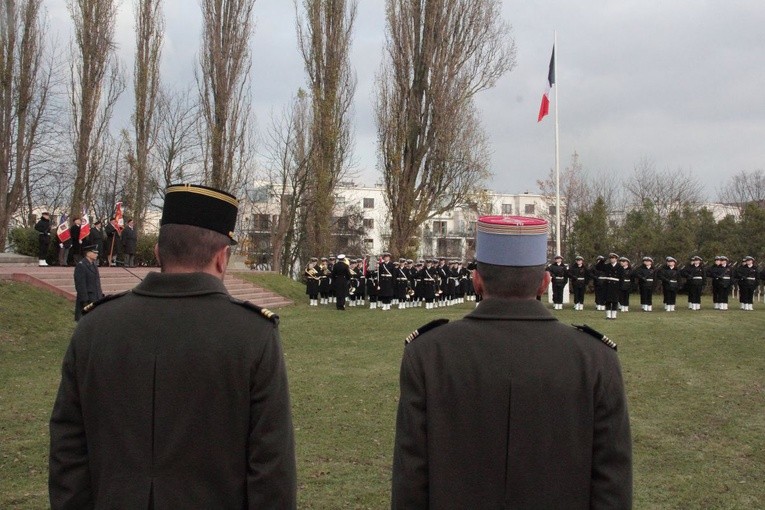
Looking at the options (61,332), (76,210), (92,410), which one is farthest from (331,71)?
(92,410)

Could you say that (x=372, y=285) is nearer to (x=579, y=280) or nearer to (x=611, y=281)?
(x=579, y=280)

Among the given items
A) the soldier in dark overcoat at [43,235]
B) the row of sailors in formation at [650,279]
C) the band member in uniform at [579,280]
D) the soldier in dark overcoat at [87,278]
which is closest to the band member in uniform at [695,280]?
the row of sailors in formation at [650,279]

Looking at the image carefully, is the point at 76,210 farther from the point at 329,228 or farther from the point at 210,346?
the point at 210,346

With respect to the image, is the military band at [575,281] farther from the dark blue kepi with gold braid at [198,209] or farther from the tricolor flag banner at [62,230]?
the dark blue kepi with gold braid at [198,209]

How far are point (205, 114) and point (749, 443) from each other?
31.4 meters

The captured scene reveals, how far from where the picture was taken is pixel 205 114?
36.2 m

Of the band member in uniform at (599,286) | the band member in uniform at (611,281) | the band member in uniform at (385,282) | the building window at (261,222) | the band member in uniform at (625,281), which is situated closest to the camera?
the band member in uniform at (611,281)

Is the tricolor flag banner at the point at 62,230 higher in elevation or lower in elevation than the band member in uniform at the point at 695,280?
higher

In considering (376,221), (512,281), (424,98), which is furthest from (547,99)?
(376,221)

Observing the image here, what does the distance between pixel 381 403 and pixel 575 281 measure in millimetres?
17661

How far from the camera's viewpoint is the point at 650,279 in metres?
25.5

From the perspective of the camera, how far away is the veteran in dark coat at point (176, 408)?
2.65 meters

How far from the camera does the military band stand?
25406 millimetres

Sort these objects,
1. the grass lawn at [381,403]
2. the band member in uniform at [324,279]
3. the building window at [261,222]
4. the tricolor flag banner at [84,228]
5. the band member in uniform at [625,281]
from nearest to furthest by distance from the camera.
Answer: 1. the grass lawn at [381,403]
2. the band member in uniform at [625,281]
3. the tricolor flag banner at [84,228]
4. the band member in uniform at [324,279]
5. the building window at [261,222]
